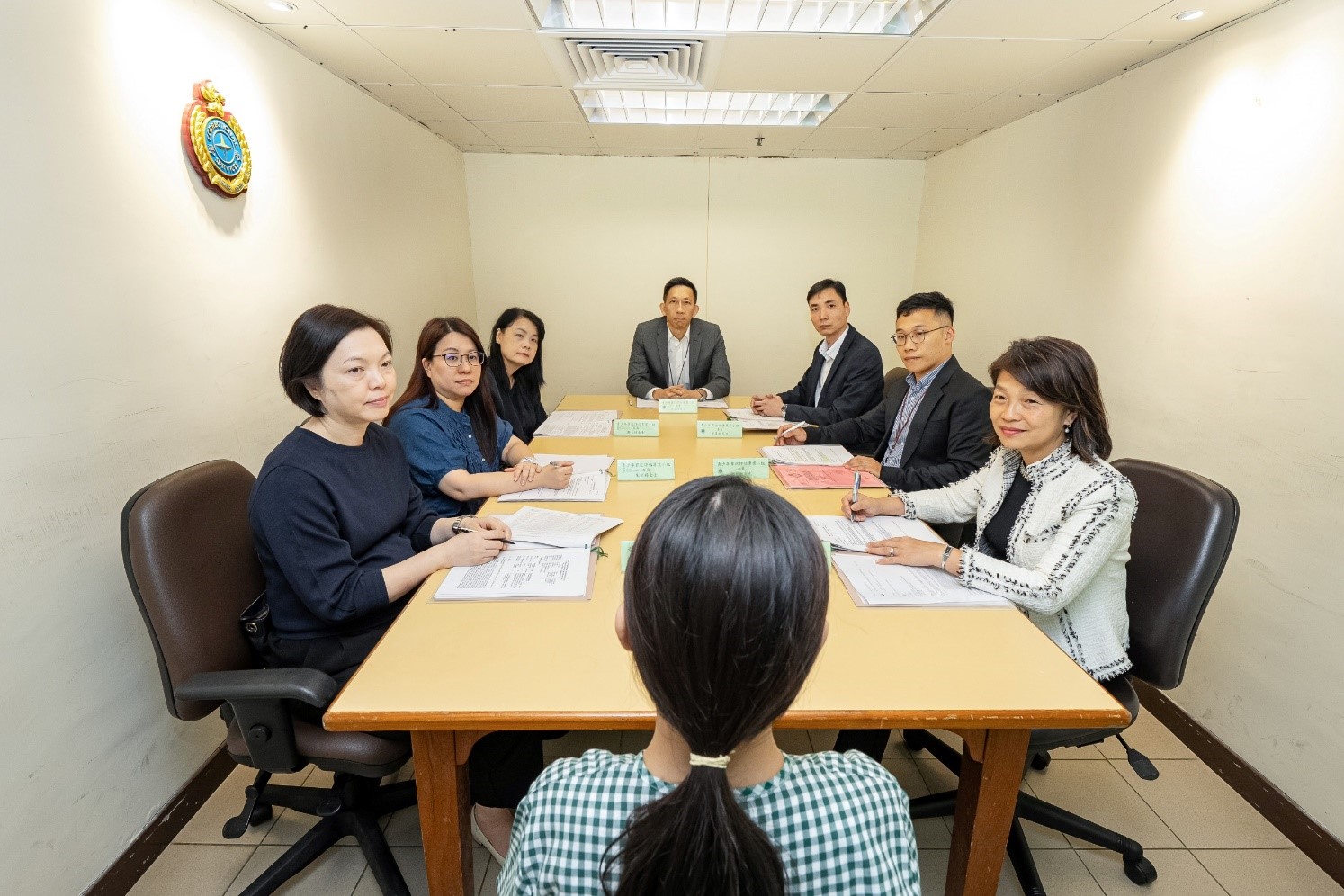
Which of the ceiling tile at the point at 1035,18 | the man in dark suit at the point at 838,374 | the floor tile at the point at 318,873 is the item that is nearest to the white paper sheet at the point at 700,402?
the man in dark suit at the point at 838,374

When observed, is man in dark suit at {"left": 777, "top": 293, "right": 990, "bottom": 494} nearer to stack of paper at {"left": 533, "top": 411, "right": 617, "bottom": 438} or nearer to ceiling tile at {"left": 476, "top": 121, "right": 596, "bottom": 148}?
stack of paper at {"left": 533, "top": 411, "right": 617, "bottom": 438}

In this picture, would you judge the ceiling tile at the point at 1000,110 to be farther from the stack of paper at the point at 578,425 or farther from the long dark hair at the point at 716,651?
the long dark hair at the point at 716,651

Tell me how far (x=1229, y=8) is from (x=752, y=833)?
9.05 feet

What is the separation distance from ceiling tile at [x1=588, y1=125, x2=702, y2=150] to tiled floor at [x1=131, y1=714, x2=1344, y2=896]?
11.2 ft

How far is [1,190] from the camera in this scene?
130 cm

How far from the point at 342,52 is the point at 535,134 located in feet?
5.49

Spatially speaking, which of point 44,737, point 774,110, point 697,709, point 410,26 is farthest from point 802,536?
point 774,110

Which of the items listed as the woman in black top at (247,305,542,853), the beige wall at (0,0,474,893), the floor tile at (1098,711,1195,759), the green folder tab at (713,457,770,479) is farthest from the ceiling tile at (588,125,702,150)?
the floor tile at (1098,711,1195,759)

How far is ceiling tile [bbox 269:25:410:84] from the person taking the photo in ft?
7.47

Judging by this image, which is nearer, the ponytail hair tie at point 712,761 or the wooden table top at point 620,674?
the ponytail hair tie at point 712,761

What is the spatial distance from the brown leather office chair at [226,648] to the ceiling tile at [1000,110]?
3.51 meters

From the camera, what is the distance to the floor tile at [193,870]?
5.08ft

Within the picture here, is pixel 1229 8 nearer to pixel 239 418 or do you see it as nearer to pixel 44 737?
pixel 239 418

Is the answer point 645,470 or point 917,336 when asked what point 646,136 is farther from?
point 645,470
